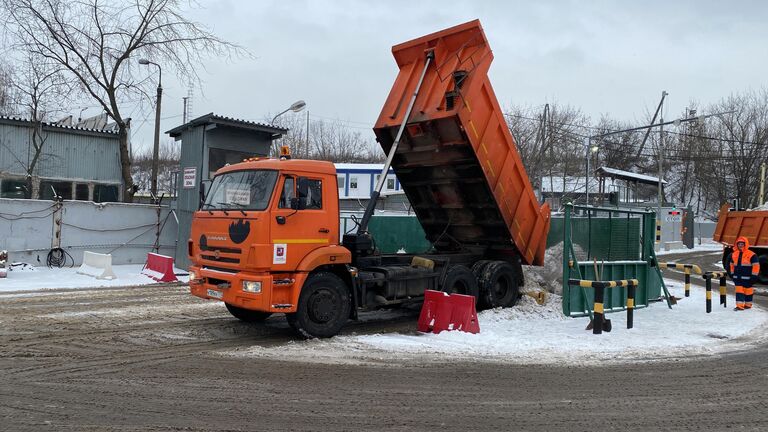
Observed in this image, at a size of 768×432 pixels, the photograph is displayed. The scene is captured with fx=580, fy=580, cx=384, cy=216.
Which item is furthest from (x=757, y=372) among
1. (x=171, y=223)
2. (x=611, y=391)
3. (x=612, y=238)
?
(x=171, y=223)

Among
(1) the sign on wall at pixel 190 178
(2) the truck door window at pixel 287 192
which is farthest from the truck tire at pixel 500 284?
(1) the sign on wall at pixel 190 178

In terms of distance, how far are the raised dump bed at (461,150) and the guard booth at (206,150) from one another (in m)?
7.30

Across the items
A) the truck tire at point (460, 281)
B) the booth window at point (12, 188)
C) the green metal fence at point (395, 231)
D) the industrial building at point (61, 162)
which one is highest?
the industrial building at point (61, 162)

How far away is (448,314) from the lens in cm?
884

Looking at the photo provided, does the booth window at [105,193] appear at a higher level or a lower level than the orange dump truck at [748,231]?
Answer: higher

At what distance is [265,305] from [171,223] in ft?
39.8

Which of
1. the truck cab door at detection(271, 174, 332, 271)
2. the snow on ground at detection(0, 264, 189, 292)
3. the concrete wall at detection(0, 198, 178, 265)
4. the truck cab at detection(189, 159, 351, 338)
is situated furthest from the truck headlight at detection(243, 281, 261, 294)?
the concrete wall at detection(0, 198, 178, 265)

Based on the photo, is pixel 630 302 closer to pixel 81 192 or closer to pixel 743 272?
pixel 743 272

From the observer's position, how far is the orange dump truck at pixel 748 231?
1823 cm

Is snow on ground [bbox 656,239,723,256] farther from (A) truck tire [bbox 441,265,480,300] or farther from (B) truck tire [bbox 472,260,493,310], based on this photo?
(A) truck tire [bbox 441,265,480,300]

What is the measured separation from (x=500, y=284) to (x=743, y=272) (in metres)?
5.01

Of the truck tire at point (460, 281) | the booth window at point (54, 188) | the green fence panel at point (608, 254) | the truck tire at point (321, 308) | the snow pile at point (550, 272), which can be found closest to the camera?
the truck tire at point (321, 308)

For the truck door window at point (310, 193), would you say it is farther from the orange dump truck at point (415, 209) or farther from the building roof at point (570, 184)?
the building roof at point (570, 184)

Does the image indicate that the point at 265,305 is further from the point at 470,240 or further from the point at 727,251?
the point at 727,251
